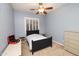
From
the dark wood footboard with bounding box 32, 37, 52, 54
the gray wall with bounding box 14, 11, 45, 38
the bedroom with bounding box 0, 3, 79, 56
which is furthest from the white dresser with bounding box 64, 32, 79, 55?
the gray wall with bounding box 14, 11, 45, 38

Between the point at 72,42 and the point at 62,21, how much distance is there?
108 centimetres

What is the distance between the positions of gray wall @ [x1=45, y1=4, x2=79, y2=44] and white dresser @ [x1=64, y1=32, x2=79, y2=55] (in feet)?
0.82

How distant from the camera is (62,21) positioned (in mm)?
3119

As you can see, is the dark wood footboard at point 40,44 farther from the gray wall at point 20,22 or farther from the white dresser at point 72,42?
the gray wall at point 20,22

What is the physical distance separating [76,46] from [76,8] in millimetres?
1266

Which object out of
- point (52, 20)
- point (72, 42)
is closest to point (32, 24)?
point (52, 20)

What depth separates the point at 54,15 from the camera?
3.66 meters

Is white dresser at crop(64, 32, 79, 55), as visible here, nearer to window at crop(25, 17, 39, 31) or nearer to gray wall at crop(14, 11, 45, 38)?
window at crop(25, 17, 39, 31)

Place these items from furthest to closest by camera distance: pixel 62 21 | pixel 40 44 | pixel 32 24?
pixel 32 24, pixel 62 21, pixel 40 44

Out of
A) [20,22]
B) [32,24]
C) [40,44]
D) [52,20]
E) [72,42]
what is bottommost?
[40,44]

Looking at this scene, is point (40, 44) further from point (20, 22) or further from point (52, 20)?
point (20, 22)

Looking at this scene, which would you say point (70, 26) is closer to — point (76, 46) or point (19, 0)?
point (76, 46)

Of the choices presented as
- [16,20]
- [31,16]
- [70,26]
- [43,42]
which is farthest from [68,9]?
[16,20]

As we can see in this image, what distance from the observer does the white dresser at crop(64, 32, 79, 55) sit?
2195 millimetres
